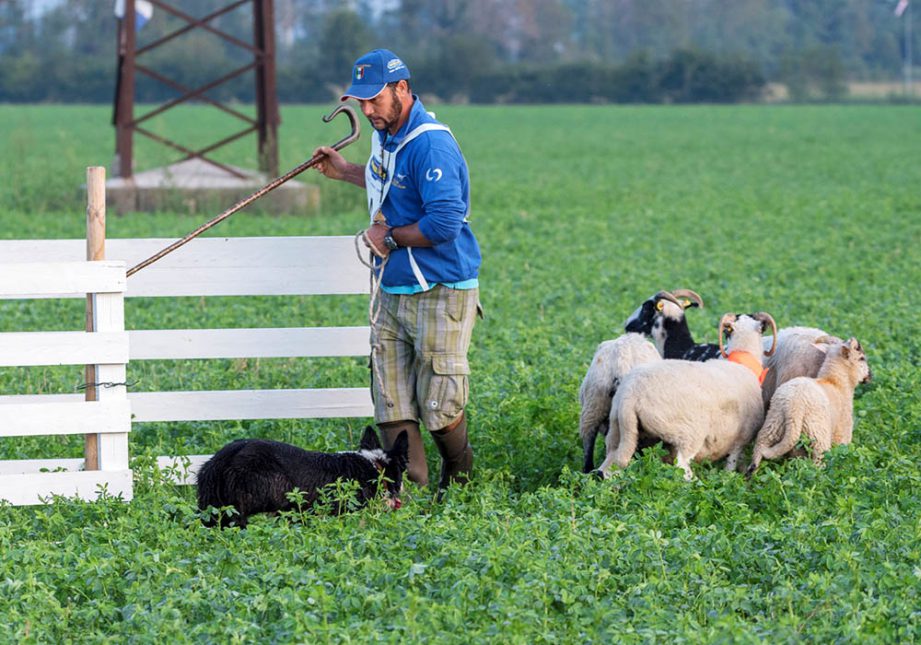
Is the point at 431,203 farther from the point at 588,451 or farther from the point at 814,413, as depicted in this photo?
the point at 814,413

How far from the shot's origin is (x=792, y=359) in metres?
8.30

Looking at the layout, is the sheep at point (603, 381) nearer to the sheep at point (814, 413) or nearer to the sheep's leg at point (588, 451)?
the sheep's leg at point (588, 451)

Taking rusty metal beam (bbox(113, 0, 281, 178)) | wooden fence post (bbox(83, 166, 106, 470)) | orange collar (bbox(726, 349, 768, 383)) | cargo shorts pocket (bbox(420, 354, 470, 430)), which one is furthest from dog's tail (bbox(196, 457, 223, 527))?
rusty metal beam (bbox(113, 0, 281, 178))

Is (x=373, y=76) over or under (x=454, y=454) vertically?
over

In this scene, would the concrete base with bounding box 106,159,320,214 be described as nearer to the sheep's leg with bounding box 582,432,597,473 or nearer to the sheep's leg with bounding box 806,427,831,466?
the sheep's leg with bounding box 582,432,597,473

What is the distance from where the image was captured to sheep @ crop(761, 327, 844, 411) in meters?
8.20

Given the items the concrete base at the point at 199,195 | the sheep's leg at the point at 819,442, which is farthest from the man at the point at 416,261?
the concrete base at the point at 199,195

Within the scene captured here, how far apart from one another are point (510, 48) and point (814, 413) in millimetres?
128032

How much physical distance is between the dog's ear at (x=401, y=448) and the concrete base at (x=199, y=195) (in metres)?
15.3

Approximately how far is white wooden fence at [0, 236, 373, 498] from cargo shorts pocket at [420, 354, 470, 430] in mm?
888

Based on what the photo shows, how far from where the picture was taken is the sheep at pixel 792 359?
8.20 m

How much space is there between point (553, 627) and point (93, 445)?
2.92 m

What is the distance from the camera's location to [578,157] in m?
38.6

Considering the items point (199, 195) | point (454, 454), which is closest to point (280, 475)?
point (454, 454)
